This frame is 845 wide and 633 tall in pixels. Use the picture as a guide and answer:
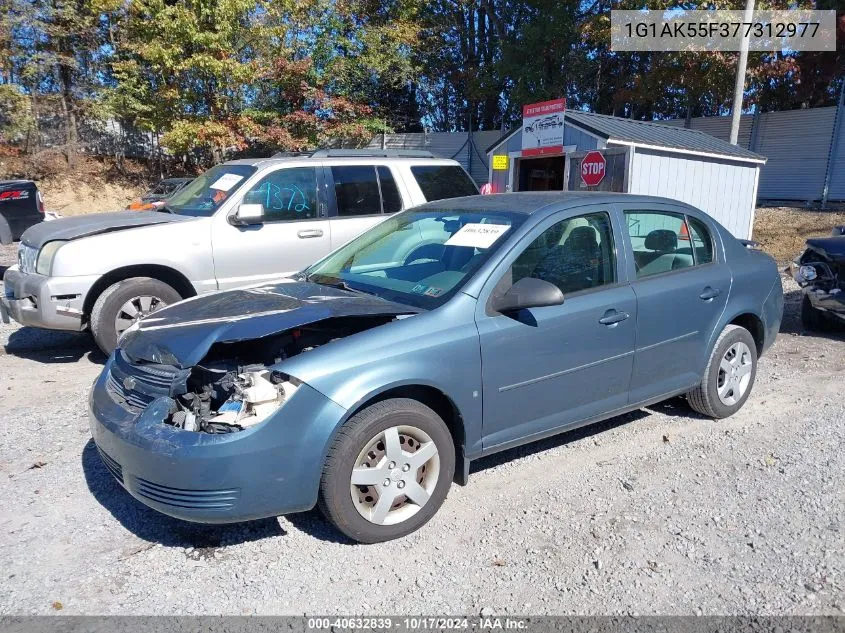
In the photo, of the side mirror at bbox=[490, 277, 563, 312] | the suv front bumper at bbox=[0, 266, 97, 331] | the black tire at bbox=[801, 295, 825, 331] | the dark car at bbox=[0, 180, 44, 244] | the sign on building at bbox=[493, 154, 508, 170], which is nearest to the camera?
the side mirror at bbox=[490, 277, 563, 312]

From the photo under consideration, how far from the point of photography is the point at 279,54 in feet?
67.5

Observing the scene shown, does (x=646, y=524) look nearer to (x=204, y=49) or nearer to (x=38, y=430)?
(x=38, y=430)

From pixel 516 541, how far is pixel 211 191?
191 inches

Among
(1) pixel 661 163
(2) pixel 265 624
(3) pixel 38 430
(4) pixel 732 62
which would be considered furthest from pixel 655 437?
(4) pixel 732 62

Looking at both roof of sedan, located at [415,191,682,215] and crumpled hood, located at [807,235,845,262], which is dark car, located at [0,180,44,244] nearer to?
roof of sedan, located at [415,191,682,215]

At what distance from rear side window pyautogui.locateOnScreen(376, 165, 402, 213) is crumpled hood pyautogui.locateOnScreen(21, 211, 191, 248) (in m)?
2.03

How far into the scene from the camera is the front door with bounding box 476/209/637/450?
344cm

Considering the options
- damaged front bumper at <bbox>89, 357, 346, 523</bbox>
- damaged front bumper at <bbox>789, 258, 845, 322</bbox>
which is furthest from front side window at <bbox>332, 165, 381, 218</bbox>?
damaged front bumper at <bbox>789, 258, 845, 322</bbox>

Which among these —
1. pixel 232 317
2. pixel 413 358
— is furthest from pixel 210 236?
pixel 413 358

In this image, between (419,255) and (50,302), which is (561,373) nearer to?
(419,255)

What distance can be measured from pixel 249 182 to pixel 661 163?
8.18 metres

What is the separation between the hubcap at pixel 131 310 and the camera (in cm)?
570

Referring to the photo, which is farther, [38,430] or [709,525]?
[38,430]

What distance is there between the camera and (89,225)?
5793 millimetres
